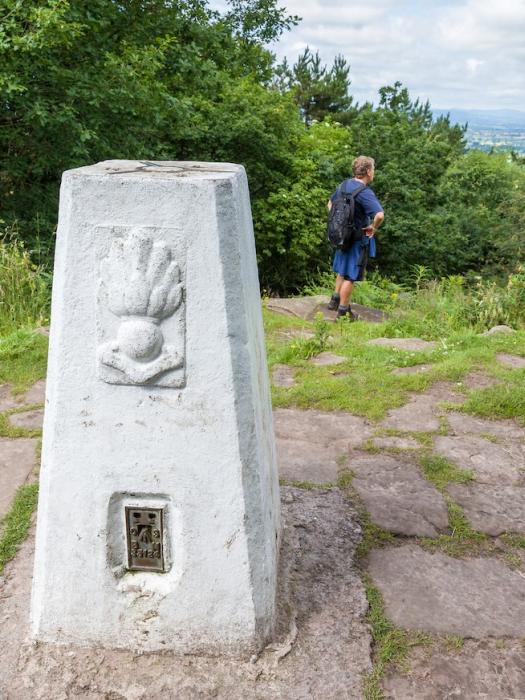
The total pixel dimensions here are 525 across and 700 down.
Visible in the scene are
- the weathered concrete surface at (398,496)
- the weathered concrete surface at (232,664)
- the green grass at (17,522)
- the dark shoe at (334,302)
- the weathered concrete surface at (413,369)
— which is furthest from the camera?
the dark shoe at (334,302)

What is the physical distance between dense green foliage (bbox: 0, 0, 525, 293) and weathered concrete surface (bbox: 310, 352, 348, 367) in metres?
2.86

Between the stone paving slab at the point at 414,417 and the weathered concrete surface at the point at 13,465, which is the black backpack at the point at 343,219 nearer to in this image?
the stone paving slab at the point at 414,417

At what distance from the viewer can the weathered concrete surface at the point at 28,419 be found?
3512 millimetres

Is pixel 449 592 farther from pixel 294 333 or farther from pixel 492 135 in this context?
pixel 492 135

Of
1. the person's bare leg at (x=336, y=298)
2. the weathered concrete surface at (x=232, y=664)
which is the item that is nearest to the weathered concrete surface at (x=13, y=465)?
the weathered concrete surface at (x=232, y=664)

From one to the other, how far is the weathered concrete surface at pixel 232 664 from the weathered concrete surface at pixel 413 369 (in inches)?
87.4

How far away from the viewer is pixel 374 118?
42.7 ft

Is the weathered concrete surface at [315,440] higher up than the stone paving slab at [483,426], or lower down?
lower down

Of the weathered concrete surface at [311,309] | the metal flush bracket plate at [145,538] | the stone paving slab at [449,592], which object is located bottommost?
the weathered concrete surface at [311,309]

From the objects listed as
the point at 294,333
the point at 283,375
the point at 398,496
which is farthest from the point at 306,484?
the point at 294,333

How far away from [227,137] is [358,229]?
5480 millimetres

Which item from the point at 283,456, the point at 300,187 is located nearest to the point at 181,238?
the point at 283,456

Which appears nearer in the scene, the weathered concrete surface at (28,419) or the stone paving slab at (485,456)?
the stone paving slab at (485,456)

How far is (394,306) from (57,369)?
6.35 m
